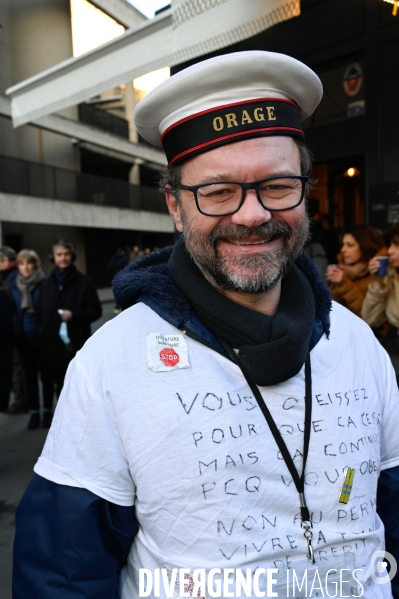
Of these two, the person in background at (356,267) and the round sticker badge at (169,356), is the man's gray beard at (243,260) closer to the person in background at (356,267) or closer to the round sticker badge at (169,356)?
the round sticker badge at (169,356)

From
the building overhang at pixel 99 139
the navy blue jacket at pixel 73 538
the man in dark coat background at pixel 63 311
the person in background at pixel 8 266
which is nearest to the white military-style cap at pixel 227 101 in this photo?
the navy blue jacket at pixel 73 538

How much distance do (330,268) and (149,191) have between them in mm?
21352

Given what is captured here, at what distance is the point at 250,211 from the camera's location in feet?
3.68

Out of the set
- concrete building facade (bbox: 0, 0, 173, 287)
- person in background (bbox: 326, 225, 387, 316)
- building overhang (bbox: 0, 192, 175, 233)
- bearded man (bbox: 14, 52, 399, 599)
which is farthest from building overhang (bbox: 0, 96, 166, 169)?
bearded man (bbox: 14, 52, 399, 599)

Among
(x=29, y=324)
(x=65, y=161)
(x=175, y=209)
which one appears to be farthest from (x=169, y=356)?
(x=65, y=161)

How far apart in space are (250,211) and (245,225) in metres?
0.04

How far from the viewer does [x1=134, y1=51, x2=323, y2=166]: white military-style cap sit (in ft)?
3.62

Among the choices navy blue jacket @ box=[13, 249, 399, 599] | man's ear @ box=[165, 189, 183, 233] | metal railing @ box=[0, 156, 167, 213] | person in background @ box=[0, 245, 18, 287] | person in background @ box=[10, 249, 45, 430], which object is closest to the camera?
navy blue jacket @ box=[13, 249, 399, 599]

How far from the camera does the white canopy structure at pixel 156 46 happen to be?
3.25m

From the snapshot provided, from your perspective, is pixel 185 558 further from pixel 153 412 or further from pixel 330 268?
pixel 330 268

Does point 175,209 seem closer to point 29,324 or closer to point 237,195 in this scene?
point 237,195

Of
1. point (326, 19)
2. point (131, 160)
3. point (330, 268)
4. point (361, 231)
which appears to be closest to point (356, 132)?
point (326, 19)

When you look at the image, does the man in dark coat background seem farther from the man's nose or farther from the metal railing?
A: the metal railing

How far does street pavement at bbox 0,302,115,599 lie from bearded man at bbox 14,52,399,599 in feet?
6.32
